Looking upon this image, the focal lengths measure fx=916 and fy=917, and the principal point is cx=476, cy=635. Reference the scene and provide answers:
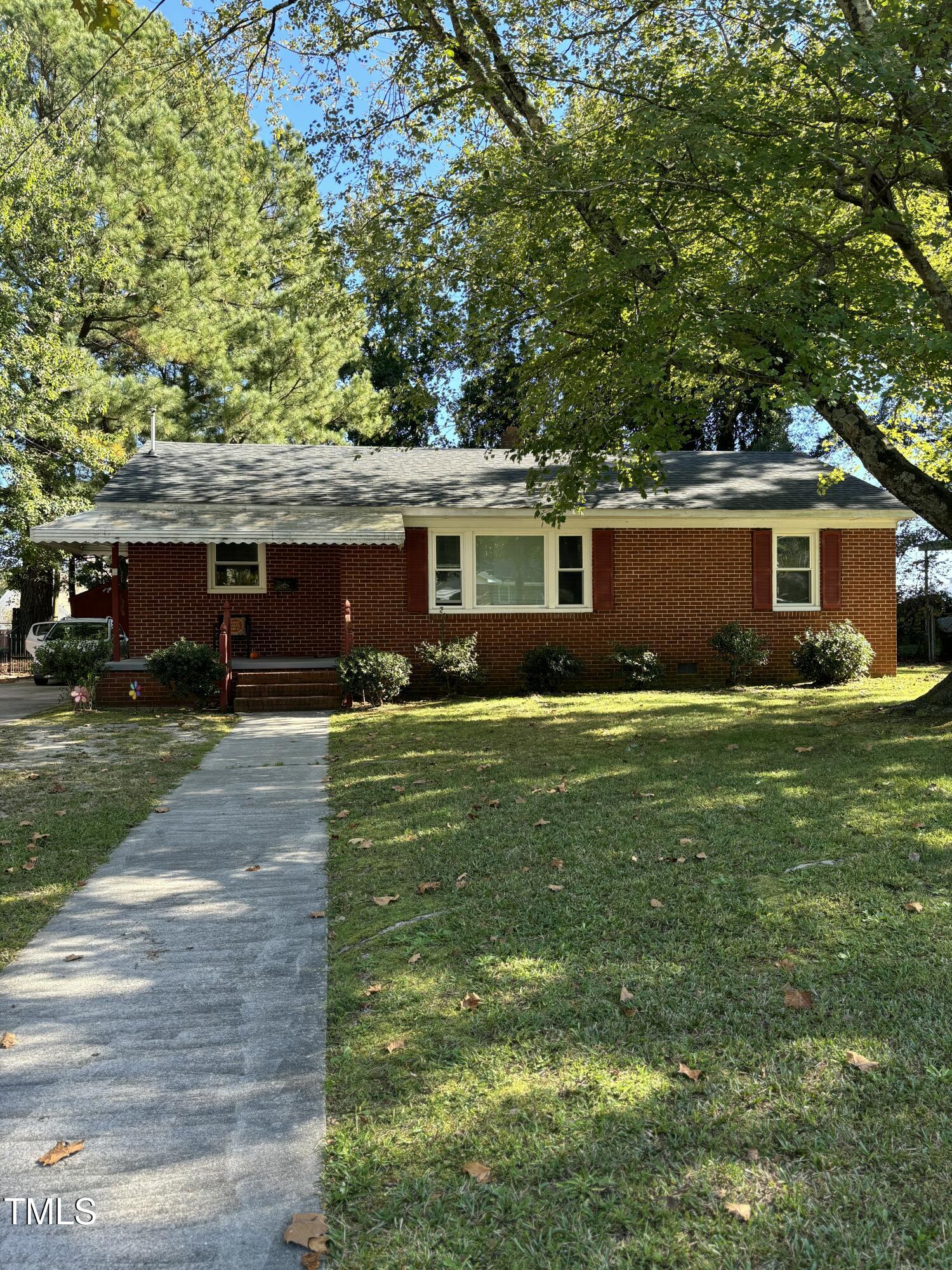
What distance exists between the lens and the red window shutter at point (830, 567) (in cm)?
1680

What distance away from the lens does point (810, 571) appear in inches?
671

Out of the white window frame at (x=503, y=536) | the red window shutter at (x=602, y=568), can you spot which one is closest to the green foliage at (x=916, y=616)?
the red window shutter at (x=602, y=568)

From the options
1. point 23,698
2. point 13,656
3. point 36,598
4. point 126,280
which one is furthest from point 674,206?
point 13,656

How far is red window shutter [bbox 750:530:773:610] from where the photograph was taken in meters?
16.6

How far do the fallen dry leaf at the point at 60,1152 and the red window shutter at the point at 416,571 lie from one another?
13.0 metres

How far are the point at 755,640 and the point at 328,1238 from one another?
47.2 ft

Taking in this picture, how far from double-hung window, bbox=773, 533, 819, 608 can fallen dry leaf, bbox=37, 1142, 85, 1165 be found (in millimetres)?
15738

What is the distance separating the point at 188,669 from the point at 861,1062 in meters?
12.1

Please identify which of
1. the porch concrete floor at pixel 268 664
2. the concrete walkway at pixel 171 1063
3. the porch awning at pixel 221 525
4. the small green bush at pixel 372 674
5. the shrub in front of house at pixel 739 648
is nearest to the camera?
the concrete walkway at pixel 171 1063

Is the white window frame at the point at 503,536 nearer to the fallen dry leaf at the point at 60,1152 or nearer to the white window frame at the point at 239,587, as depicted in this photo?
the white window frame at the point at 239,587

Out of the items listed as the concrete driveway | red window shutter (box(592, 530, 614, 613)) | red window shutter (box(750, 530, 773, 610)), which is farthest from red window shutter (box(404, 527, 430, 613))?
the concrete driveway

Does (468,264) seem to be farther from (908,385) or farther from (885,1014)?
(885,1014)

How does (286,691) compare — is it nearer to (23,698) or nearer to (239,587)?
(239,587)

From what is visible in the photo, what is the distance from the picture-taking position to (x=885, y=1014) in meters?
3.57
